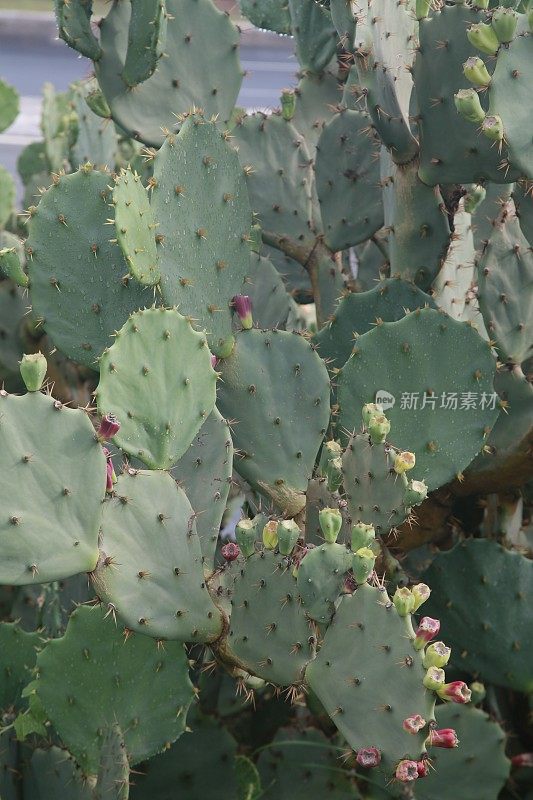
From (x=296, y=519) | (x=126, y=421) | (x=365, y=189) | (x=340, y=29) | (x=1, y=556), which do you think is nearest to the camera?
(x=1, y=556)

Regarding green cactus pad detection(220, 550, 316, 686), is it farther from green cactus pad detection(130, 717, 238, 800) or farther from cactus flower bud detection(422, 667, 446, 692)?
green cactus pad detection(130, 717, 238, 800)

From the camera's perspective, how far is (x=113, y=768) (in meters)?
2.02

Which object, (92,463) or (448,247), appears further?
(448,247)

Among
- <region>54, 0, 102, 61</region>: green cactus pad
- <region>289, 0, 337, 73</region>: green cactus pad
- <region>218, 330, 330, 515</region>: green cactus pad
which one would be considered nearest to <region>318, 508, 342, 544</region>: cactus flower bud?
<region>218, 330, 330, 515</region>: green cactus pad

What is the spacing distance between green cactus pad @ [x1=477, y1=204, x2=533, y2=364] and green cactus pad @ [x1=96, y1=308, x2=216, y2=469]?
2.34ft

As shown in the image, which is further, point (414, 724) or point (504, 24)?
point (504, 24)

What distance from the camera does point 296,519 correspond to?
85.0 inches

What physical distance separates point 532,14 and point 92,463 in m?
1.06

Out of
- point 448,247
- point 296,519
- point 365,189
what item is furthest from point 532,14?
point 296,519

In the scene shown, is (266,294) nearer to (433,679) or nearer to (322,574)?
(322,574)

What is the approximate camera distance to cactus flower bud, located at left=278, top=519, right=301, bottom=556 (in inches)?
68.7

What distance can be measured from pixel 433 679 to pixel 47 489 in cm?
63

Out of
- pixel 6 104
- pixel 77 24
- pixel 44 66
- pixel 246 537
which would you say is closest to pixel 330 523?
pixel 246 537

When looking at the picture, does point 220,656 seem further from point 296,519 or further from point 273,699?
point 273,699
